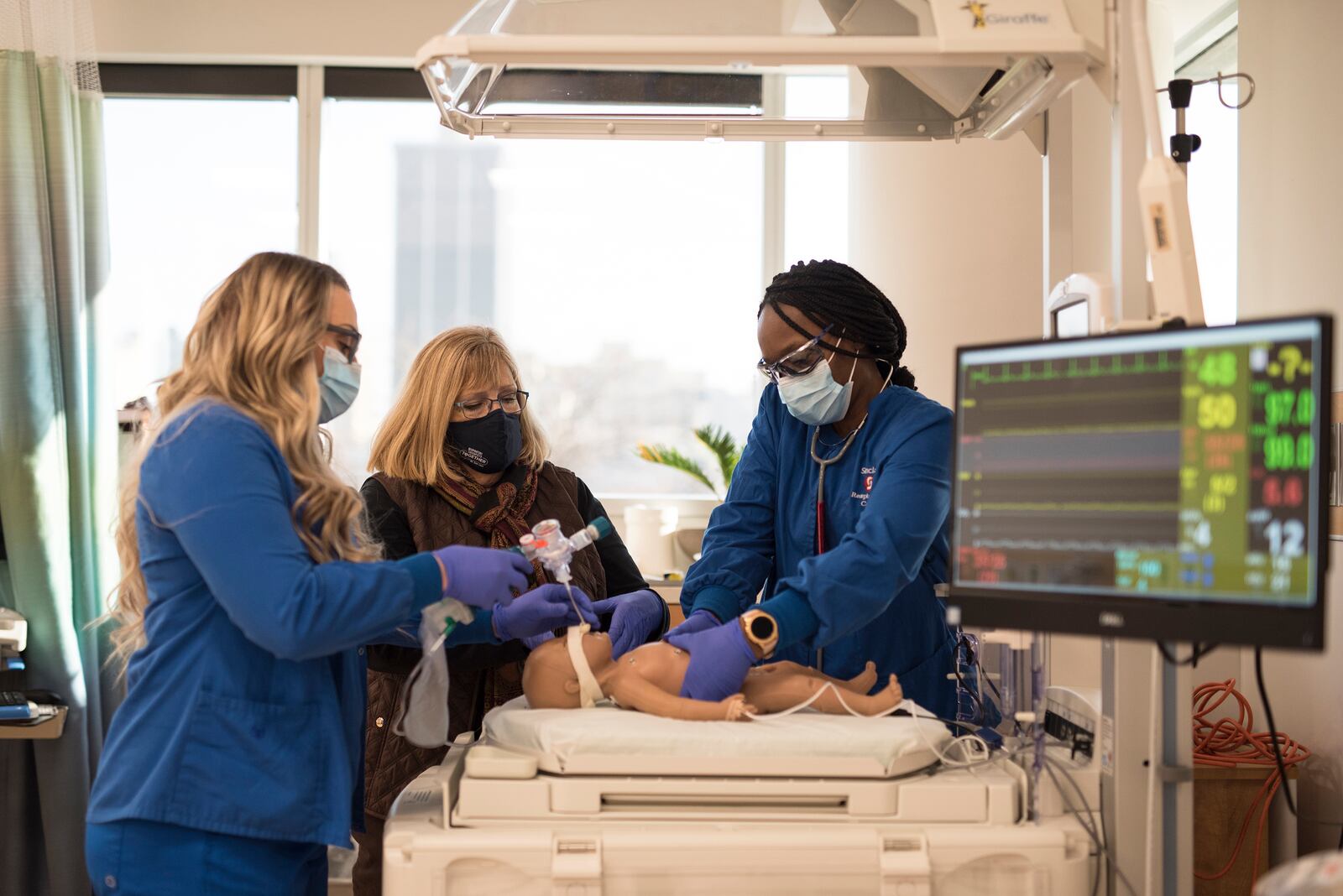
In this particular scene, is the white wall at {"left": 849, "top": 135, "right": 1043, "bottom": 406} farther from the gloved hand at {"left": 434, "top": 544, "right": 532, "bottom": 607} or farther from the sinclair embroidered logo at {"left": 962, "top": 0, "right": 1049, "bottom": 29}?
the gloved hand at {"left": 434, "top": 544, "right": 532, "bottom": 607}

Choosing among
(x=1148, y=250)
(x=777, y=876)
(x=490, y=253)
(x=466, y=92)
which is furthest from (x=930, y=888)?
(x=490, y=253)

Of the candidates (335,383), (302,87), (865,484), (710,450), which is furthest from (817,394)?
(302,87)

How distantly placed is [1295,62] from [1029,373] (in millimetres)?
1762

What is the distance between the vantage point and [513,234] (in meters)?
4.40

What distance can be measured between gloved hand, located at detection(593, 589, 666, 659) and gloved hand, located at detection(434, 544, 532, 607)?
1.57 feet

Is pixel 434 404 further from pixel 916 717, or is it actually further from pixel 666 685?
pixel 916 717

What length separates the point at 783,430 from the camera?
2139mm

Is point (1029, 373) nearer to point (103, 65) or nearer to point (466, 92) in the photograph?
point (466, 92)

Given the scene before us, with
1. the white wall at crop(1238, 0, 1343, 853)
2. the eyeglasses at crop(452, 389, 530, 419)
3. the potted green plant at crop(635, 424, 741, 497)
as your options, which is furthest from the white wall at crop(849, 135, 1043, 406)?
the eyeglasses at crop(452, 389, 530, 419)

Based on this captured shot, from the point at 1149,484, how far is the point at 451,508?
1.29 m

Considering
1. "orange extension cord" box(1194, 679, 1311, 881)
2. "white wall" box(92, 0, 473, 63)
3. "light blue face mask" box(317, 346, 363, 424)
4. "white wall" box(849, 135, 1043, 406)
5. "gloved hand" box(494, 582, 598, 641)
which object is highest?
"white wall" box(92, 0, 473, 63)

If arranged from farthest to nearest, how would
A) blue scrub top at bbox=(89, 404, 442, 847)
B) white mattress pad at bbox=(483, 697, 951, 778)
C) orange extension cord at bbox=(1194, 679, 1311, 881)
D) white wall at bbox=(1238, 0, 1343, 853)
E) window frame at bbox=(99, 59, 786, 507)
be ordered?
window frame at bbox=(99, 59, 786, 507), white wall at bbox=(1238, 0, 1343, 853), orange extension cord at bbox=(1194, 679, 1311, 881), white mattress pad at bbox=(483, 697, 951, 778), blue scrub top at bbox=(89, 404, 442, 847)

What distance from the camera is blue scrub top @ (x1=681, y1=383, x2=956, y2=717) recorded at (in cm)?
172

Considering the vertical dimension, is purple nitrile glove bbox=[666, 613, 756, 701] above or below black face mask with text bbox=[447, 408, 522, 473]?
below
